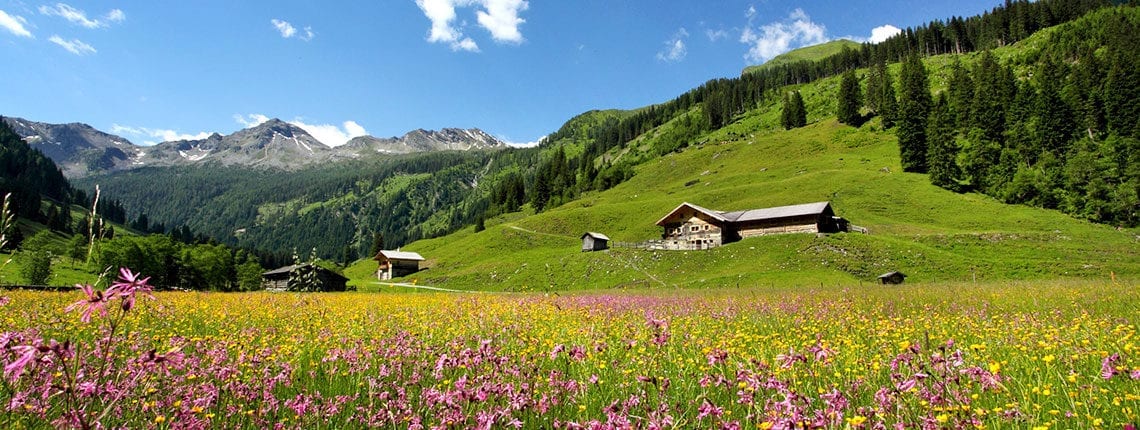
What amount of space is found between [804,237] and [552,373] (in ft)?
182

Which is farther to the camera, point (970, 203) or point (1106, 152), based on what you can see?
point (1106, 152)

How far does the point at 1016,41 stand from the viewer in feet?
488

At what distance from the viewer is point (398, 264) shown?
94.8 meters

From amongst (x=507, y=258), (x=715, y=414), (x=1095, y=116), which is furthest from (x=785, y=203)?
(x=715, y=414)

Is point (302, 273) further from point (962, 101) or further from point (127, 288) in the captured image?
point (962, 101)

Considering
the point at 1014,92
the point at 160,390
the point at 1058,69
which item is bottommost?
the point at 160,390

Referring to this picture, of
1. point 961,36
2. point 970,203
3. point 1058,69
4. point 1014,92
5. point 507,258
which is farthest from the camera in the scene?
point 961,36

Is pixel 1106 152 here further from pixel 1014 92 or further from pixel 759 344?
pixel 759 344

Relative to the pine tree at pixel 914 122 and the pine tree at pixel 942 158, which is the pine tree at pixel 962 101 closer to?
the pine tree at pixel 914 122

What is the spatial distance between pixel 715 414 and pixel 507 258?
239 feet

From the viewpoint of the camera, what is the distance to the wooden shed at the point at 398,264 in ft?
308

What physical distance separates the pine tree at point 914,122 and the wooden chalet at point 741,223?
102ft

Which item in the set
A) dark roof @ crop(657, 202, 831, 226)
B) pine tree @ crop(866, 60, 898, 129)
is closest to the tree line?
pine tree @ crop(866, 60, 898, 129)

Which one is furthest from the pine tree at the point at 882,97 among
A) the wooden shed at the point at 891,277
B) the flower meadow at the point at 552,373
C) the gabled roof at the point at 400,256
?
the flower meadow at the point at 552,373
